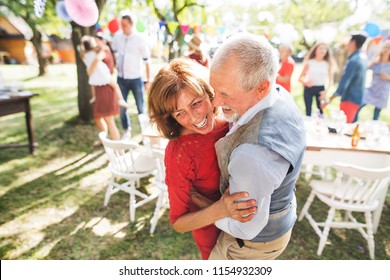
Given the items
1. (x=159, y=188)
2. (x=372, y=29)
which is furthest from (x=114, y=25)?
(x=372, y=29)

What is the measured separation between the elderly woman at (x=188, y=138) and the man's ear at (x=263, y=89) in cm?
29

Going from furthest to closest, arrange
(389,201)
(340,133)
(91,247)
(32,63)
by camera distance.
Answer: (32,63) → (389,201) → (340,133) → (91,247)

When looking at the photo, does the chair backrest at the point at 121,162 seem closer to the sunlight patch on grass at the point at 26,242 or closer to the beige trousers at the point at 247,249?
the sunlight patch on grass at the point at 26,242

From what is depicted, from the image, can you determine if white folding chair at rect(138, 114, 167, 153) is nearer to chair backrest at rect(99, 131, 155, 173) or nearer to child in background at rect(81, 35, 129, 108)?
chair backrest at rect(99, 131, 155, 173)

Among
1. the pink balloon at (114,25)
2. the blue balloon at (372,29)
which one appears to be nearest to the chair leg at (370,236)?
the blue balloon at (372,29)

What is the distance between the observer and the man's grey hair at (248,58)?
97 centimetres

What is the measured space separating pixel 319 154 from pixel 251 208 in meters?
1.97

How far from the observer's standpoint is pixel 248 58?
3.18 feet

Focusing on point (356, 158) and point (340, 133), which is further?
point (340, 133)

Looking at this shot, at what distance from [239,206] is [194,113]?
1.44 ft

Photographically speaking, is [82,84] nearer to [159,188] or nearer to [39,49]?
[159,188]

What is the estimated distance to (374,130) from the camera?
285 centimetres

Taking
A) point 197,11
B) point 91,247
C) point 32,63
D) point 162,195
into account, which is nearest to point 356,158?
point 162,195

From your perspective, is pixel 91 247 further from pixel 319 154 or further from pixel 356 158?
pixel 356 158
